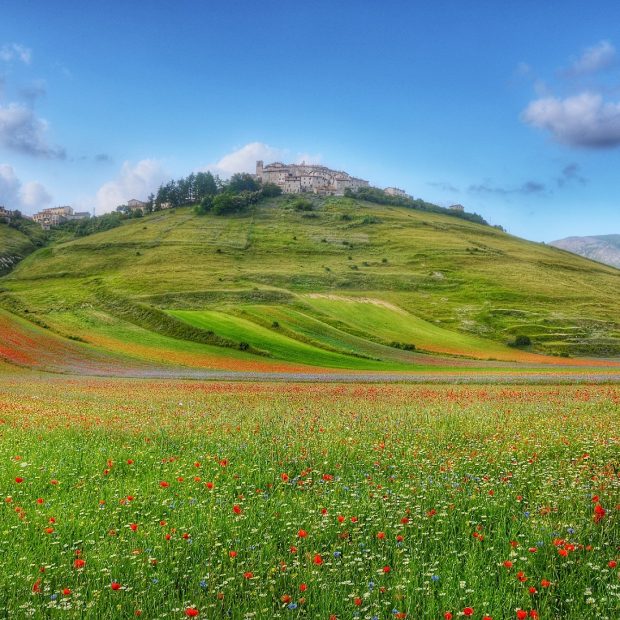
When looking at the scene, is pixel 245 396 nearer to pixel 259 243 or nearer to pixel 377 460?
pixel 377 460

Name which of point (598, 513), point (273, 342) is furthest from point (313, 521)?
point (273, 342)

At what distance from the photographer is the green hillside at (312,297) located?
8238 cm

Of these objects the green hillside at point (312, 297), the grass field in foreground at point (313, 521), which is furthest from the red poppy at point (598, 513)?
the green hillside at point (312, 297)

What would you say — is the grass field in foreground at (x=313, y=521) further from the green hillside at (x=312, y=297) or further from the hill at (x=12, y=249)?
the hill at (x=12, y=249)

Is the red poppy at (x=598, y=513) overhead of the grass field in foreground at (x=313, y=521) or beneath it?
overhead

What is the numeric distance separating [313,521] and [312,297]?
11140 centimetres

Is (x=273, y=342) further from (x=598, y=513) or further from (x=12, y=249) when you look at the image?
(x=12, y=249)

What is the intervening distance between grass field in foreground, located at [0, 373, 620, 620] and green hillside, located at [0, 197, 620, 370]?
5170cm

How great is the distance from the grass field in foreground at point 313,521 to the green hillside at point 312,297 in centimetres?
5170

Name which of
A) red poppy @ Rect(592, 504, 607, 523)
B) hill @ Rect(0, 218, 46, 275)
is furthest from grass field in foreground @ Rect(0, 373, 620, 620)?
hill @ Rect(0, 218, 46, 275)

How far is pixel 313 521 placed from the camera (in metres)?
9.66

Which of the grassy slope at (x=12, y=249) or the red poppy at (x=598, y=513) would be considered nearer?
the red poppy at (x=598, y=513)

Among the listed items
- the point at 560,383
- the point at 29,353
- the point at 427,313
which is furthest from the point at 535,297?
the point at 29,353

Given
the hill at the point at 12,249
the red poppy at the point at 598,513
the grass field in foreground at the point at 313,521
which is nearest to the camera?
the grass field in foreground at the point at 313,521
